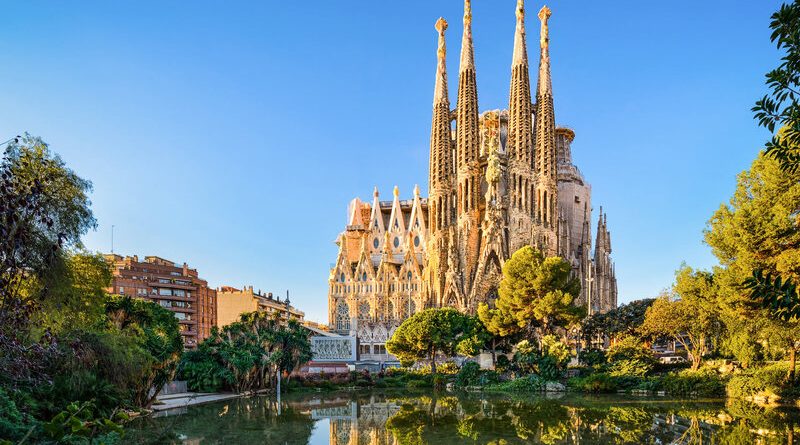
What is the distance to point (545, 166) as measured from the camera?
191ft

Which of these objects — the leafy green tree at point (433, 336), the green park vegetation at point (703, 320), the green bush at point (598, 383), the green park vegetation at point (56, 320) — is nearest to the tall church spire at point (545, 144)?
the green park vegetation at point (703, 320)

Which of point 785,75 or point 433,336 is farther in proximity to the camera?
point 433,336

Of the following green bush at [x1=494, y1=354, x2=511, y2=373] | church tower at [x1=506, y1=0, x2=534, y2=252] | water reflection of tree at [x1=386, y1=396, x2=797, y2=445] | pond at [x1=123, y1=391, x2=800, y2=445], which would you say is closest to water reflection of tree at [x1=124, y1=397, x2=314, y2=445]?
pond at [x1=123, y1=391, x2=800, y2=445]

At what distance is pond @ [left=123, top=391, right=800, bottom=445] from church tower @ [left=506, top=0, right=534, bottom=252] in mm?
28120

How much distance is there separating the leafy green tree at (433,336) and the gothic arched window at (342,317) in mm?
21027

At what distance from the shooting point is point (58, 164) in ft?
62.0

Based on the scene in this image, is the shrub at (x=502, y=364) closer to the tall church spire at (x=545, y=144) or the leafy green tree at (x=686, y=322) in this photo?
the leafy green tree at (x=686, y=322)

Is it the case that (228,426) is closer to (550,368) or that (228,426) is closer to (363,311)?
(550,368)

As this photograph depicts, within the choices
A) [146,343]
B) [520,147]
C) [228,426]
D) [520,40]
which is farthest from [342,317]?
[228,426]

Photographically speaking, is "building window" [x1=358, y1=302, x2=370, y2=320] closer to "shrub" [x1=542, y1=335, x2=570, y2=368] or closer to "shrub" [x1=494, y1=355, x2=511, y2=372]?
"shrub" [x1=494, y1=355, x2=511, y2=372]

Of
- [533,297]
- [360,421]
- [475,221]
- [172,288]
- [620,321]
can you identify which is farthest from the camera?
[172,288]

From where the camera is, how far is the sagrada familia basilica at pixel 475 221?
2218 inches

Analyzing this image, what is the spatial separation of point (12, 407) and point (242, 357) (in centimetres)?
2157

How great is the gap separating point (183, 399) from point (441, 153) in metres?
38.1
